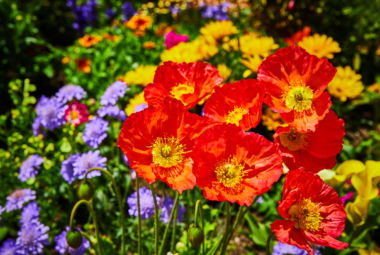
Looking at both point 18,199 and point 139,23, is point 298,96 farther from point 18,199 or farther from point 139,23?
point 139,23

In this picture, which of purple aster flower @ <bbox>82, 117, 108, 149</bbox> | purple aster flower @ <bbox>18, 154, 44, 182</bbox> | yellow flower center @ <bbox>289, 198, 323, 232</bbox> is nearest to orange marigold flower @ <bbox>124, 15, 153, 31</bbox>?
purple aster flower @ <bbox>82, 117, 108, 149</bbox>

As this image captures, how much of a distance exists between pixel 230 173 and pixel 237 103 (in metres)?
0.20

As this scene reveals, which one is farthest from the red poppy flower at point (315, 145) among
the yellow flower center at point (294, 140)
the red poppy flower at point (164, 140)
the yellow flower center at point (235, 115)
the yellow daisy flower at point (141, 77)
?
the yellow daisy flower at point (141, 77)

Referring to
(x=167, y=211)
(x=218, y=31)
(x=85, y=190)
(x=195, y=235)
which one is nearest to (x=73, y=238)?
(x=85, y=190)

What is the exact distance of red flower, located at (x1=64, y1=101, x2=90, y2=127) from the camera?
179cm

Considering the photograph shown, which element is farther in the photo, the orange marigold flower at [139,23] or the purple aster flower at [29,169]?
the orange marigold flower at [139,23]

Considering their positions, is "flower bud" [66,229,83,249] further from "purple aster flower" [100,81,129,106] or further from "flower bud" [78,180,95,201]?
"purple aster flower" [100,81,129,106]

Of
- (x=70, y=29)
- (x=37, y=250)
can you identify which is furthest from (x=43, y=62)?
(x=37, y=250)

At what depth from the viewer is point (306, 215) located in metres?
0.80

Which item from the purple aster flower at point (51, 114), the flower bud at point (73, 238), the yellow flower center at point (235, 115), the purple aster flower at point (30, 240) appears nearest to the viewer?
the yellow flower center at point (235, 115)

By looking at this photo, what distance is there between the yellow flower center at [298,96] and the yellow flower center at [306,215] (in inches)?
9.8

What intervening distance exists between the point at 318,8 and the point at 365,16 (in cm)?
65

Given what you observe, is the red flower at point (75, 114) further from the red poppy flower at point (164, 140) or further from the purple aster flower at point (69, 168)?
the red poppy flower at point (164, 140)

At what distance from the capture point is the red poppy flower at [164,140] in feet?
2.62
